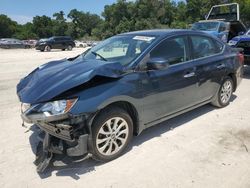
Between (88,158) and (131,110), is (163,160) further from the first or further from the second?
(88,158)

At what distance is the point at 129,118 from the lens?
380 centimetres

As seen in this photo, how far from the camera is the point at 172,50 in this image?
4.42 m

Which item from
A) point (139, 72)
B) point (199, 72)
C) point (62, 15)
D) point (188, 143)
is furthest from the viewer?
point (62, 15)

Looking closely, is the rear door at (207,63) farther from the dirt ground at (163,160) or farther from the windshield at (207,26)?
the windshield at (207,26)

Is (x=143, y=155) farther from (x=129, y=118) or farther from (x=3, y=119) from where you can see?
(x=3, y=119)

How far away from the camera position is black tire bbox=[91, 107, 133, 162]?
346 centimetres

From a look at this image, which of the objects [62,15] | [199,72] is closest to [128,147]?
[199,72]

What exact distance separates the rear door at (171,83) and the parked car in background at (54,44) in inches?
1009

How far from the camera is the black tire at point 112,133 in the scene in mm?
3464

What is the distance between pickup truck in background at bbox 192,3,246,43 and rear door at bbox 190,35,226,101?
8.48 metres

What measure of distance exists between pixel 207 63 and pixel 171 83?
45.1 inches

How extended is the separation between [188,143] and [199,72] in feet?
4.33

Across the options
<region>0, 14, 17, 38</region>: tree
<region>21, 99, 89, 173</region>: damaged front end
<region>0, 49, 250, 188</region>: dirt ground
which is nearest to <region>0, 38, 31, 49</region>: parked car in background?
<region>0, 49, 250, 188</region>: dirt ground

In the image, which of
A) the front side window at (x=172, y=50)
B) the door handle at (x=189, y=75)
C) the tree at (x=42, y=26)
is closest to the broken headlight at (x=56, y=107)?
the front side window at (x=172, y=50)
